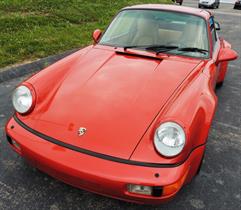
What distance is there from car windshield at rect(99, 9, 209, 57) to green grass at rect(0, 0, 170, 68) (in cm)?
260

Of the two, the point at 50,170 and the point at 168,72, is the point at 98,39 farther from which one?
the point at 50,170

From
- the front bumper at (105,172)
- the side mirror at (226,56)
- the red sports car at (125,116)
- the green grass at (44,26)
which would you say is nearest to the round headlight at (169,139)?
the red sports car at (125,116)

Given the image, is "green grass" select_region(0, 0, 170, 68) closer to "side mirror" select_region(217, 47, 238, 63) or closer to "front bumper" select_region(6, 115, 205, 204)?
"front bumper" select_region(6, 115, 205, 204)

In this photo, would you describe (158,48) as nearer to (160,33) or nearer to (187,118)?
(160,33)

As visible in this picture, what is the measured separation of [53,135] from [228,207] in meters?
1.55

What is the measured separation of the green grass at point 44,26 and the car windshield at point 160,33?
2596 mm

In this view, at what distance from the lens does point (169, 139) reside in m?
1.93

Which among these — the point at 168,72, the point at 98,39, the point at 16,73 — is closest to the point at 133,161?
the point at 168,72

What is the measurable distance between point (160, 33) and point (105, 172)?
2001mm

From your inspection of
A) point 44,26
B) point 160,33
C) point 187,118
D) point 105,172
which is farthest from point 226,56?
point 44,26

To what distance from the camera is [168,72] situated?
8.79ft

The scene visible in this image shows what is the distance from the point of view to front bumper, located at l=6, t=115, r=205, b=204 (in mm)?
1801

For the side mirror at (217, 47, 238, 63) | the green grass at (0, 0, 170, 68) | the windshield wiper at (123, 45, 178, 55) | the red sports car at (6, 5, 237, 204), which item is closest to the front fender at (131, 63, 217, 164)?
the red sports car at (6, 5, 237, 204)

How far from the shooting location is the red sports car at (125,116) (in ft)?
6.10
